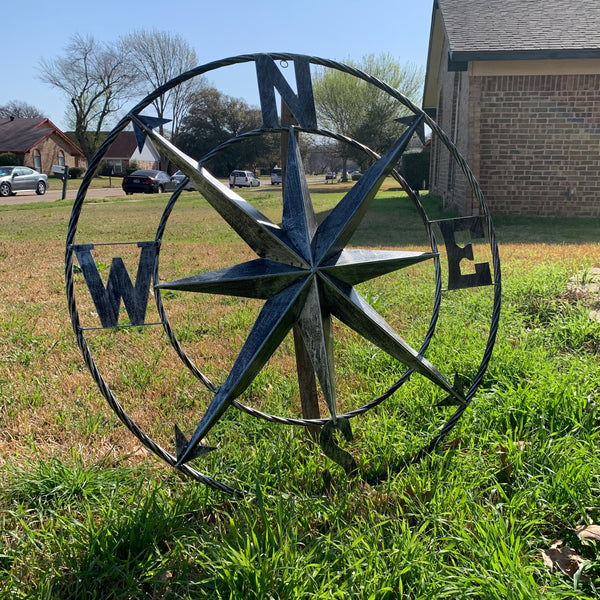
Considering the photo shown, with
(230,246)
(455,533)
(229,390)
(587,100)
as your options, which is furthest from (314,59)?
(587,100)

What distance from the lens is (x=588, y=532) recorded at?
1.94 metres

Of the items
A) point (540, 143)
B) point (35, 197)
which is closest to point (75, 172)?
point (35, 197)

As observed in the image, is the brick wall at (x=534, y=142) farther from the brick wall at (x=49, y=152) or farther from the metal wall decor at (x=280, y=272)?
the brick wall at (x=49, y=152)

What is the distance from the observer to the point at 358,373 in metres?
3.34

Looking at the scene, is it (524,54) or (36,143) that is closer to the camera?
(524,54)

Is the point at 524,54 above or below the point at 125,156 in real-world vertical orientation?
below

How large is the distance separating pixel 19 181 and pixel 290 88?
29.2m

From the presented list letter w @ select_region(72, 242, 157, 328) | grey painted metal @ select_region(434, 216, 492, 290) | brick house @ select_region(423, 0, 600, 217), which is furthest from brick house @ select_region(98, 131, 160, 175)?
grey painted metal @ select_region(434, 216, 492, 290)

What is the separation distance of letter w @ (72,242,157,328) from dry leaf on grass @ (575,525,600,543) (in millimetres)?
1914

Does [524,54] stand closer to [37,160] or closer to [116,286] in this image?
[116,286]

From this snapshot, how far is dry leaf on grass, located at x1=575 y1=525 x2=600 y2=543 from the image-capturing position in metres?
1.92

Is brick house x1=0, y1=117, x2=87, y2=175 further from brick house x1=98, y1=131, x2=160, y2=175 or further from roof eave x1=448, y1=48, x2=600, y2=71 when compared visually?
roof eave x1=448, y1=48, x2=600, y2=71

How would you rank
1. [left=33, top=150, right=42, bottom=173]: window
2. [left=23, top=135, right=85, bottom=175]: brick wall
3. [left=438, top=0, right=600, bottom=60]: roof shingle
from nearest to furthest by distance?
[left=438, top=0, right=600, bottom=60]: roof shingle < [left=23, top=135, right=85, bottom=175]: brick wall < [left=33, top=150, right=42, bottom=173]: window

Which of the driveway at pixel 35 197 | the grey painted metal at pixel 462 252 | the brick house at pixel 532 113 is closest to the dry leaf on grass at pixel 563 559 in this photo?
the grey painted metal at pixel 462 252
